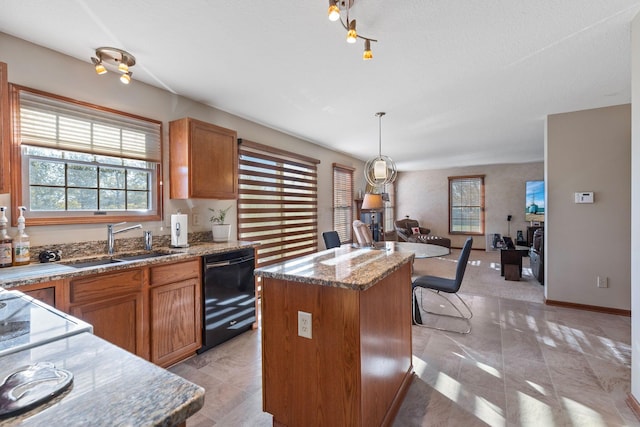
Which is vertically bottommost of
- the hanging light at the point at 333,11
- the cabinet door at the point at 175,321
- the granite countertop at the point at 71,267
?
the cabinet door at the point at 175,321

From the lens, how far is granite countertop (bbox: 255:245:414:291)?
1475 millimetres

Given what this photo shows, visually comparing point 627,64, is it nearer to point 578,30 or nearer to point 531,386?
point 578,30

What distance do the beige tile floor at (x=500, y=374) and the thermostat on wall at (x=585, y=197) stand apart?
51.6 inches

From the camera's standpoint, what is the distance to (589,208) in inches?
142

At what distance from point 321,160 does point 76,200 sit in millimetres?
3743

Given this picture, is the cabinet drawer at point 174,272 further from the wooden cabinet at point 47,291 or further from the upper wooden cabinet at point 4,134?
the upper wooden cabinet at point 4,134

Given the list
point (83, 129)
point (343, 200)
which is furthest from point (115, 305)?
point (343, 200)

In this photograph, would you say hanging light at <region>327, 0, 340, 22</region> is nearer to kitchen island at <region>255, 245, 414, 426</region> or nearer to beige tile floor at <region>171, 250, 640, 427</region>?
kitchen island at <region>255, 245, 414, 426</region>

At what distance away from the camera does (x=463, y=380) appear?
227 cm

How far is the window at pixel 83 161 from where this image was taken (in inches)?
85.2

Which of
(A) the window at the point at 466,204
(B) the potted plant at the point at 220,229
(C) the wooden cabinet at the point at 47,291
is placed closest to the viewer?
(C) the wooden cabinet at the point at 47,291

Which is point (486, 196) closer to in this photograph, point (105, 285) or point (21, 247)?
point (105, 285)

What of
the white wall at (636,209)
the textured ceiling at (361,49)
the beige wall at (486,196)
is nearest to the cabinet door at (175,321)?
the textured ceiling at (361,49)

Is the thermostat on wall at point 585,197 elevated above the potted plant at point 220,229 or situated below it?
above
